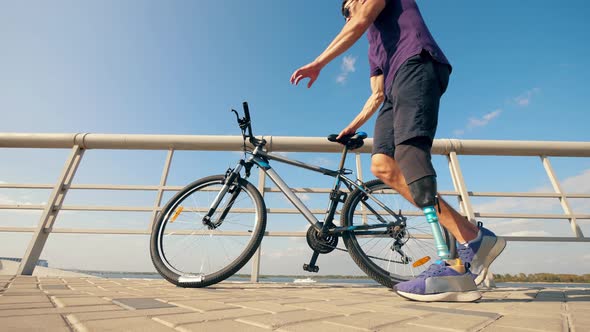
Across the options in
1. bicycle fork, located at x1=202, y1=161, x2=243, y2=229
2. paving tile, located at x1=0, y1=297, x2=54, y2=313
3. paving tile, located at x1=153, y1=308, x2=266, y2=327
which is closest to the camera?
paving tile, located at x1=153, y1=308, x2=266, y2=327

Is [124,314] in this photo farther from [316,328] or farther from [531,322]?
[531,322]

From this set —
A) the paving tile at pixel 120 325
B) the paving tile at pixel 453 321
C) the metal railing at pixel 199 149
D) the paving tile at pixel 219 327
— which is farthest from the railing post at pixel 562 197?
the paving tile at pixel 120 325

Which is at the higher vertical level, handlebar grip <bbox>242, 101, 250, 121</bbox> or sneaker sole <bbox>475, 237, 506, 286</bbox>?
handlebar grip <bbox>242, 101, 250, 121</bbox>

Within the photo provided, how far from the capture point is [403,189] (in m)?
1.59

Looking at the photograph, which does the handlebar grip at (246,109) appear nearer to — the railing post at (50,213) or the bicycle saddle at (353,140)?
the bicycle saddle at (353,140)

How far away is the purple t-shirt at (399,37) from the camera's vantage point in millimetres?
1315

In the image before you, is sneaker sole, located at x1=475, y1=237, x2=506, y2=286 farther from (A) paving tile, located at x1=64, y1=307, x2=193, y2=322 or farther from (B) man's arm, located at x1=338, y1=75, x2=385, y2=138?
(A) paving tile, located at x1=64, y1=307, x2=193, y2=322

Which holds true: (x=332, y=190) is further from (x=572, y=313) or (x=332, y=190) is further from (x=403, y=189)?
(x=572, y=313)

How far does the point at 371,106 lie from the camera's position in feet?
6.33

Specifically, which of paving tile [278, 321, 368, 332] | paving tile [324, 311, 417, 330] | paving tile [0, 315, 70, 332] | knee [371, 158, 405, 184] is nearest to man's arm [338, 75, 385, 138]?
knee [371, 158, 405, 184]

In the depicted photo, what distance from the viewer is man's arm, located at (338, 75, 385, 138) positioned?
1.86 m

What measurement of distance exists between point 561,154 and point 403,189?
1743 mm

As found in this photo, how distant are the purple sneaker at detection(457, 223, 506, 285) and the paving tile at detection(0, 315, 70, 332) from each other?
4.94 feet

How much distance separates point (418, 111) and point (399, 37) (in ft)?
1.40
